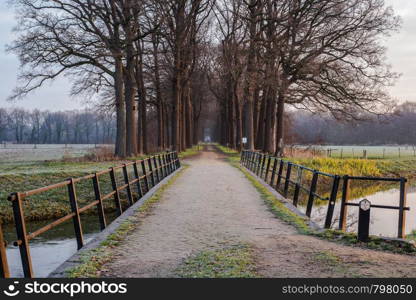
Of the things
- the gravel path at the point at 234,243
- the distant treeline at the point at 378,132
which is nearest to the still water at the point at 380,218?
the gravel path at the point at 234,243

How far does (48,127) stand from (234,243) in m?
160

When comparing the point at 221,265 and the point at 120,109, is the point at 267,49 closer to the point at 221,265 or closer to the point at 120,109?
the point at 120,109

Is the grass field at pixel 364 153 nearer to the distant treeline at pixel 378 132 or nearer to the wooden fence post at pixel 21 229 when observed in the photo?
the wooden fence post at pixel 21 229

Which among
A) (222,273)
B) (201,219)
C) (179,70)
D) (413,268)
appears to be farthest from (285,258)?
(179,70)

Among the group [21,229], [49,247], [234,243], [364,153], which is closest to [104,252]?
[21,229]

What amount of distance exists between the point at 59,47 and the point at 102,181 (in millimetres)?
10469

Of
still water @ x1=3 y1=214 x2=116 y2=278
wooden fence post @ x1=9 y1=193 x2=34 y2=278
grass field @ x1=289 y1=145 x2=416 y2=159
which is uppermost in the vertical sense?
wooden fence post @ x1=9 y1=193 x2=34 y2=278

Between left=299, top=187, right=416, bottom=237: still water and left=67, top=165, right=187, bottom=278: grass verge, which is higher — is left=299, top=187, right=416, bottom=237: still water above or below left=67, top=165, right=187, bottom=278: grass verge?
below

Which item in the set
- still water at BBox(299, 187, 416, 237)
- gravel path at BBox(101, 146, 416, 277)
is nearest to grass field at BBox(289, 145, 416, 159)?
still water at BBox(299, 187, 416, 237)

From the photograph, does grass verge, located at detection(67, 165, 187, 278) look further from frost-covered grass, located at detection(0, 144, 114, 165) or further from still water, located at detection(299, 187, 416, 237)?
frost-covered grass, located at detection(0, 144, 114, 165)

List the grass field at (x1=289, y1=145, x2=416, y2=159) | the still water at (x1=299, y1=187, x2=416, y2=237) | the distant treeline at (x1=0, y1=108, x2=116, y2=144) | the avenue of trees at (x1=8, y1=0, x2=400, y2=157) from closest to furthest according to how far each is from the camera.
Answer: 1. the still water at (x1=299, y1=187, x2=416, y2=237)
2. the avenue of trees at (x1=8, y1=0, x2=400, y2=157)
3. the grass field at (x1=289, y1=145, x2=416, y2=159)
4. the distant treeline at (x1=0, y1=108, x2=116, y2=144)

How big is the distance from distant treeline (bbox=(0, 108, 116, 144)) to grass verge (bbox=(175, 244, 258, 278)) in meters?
139

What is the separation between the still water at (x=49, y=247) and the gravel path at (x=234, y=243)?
1.54m

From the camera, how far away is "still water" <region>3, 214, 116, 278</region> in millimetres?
8572
